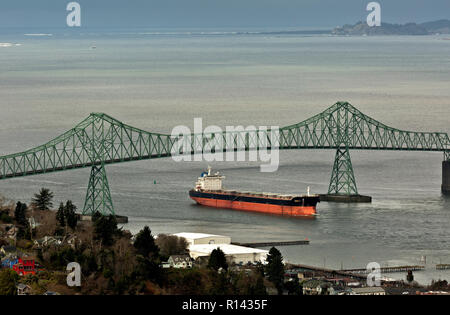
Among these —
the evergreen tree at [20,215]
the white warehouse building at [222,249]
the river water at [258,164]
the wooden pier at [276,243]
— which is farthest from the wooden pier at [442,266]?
the evergreen tree at [20,215]

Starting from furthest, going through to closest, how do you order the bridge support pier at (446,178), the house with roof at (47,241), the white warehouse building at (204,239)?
the bridge support pier at (446,178) < the white warehouse building at (204,239) < the house with roof at (47,241)

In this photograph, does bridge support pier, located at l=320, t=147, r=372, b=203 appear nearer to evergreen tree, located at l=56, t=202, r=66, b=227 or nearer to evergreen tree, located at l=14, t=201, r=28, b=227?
evergreen tree, located at l=56, t=202, r=66, b=227

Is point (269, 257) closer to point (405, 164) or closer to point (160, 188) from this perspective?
point (160, 188)

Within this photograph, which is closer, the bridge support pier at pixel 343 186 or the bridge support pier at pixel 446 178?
the bridge support pier at pixel 343 186

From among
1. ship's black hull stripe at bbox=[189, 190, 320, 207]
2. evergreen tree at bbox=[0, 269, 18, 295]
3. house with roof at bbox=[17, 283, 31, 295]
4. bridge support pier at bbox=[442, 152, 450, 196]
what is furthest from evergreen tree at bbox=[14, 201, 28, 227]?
bridge support pier at bbox=[442, 152, 450, 196]

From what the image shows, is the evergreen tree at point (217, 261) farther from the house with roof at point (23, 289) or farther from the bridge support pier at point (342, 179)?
the bridge support pier at point (342, 179)

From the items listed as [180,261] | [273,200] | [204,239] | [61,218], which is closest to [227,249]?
[204,239]

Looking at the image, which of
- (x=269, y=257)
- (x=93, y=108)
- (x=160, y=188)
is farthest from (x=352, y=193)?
(x=93, y=108)
